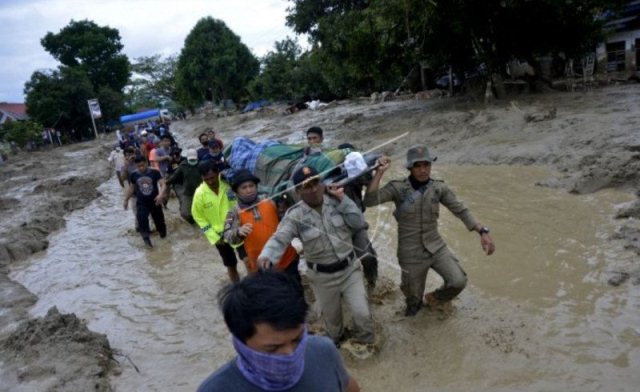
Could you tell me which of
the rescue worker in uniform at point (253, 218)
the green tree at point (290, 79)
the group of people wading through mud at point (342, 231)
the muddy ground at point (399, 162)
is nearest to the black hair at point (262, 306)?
the group of people wading through mud at point (342, 231)

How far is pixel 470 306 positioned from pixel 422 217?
1291 millimetres

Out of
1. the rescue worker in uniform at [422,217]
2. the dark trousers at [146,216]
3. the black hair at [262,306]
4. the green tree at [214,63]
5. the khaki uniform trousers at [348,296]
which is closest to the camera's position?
the black hair at [262,306]

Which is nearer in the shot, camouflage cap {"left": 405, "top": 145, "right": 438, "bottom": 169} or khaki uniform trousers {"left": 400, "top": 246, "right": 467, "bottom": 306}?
camouflage cap {"left": 405, "top": 145, "right": 438, "bottom": 169}

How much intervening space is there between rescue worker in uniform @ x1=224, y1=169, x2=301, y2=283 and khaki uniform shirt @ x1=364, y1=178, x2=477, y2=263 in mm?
965

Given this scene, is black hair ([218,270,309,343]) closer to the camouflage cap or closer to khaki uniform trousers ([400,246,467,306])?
the camouflage cap

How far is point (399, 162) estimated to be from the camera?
46.0 ft

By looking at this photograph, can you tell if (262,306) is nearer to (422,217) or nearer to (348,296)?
(348,296)

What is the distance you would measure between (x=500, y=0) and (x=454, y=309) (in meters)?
13.9

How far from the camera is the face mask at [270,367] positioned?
1640 millimetres

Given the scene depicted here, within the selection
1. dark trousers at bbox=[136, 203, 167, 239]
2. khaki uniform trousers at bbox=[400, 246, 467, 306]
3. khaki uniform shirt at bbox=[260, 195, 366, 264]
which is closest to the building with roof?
dark trousers at bbox=[136, 203, 167, 239]

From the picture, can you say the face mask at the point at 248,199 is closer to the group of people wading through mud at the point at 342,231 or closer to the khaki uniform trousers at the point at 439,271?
the group of people wading through mud at the point at 342,231

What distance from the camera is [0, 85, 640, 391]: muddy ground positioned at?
4.80 m

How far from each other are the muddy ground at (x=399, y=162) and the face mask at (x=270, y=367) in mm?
3128

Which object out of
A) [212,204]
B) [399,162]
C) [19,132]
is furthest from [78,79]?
[212,204]
